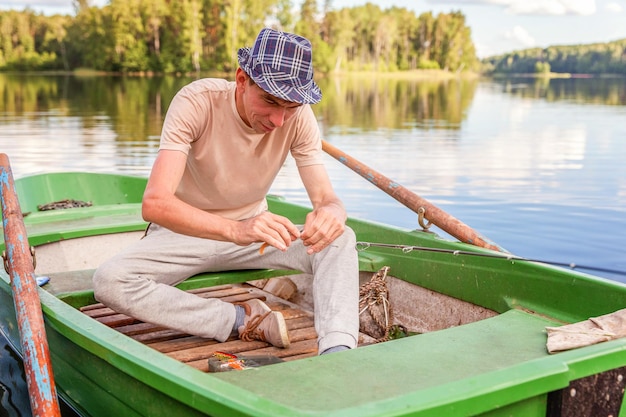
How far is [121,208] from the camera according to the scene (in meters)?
5.69

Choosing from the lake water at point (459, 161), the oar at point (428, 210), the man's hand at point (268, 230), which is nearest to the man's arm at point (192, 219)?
the man's hand at point (268, 230)

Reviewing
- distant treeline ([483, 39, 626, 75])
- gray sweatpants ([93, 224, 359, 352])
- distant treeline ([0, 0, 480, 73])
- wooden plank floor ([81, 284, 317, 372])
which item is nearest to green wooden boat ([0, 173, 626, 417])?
wooden plank floor ([81, 284, 317, 372])

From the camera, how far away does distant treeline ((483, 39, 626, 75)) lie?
108 meters

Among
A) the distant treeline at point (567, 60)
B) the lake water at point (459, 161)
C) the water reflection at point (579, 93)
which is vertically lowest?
the lake water at point (459, 161)

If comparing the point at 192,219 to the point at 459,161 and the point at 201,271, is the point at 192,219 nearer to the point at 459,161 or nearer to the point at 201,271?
the point at 201,271

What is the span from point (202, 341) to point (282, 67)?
152 cm

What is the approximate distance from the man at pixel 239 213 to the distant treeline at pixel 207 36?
62979 millimetres

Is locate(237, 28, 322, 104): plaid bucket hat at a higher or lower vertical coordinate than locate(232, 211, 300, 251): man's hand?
higher

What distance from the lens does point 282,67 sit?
3.15m

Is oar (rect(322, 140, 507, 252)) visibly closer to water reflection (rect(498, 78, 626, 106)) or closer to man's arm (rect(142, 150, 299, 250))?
man's arm (rect(142, 150, 299, 250))

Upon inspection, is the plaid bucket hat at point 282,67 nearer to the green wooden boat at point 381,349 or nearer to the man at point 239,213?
the man at point 239,213

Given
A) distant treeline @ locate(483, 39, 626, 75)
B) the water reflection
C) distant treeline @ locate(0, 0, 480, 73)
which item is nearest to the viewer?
the water reflection

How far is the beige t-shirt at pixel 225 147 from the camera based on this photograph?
3.48 meters

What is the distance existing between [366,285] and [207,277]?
3.07 ft
